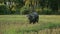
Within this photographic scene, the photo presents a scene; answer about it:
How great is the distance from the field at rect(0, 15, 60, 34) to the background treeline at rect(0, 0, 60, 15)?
6.1 inches

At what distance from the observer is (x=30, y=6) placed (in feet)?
16.8

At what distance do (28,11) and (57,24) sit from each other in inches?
30.1

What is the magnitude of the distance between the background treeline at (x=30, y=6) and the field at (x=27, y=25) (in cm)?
16

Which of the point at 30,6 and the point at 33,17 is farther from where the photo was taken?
the point at 33,17

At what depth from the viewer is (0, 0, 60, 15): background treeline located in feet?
16.4

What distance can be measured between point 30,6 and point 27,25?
466 mm

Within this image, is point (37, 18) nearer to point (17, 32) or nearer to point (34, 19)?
point (34, 19)

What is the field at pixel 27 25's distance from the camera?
4.39 metres

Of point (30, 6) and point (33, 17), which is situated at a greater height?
point (30, 6)

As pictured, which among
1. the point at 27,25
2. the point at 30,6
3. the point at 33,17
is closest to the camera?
the point at 27,25

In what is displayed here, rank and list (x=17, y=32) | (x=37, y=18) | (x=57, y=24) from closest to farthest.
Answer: (x=17, y=32), (x=57, y=24), (x=37, y=18)

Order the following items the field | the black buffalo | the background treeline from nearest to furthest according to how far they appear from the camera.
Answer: the field → the background treeline → the black buffalo

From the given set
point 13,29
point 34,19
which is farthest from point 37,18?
point 13,29

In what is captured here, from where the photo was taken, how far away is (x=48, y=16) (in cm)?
532
